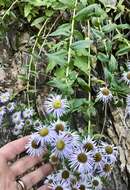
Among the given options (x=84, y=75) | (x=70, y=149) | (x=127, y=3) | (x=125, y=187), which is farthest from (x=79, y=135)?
(x=127, y=3)

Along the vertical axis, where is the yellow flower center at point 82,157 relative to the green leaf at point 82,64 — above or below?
below

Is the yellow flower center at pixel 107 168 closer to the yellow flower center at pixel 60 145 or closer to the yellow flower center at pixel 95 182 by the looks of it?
the yellow flower center at pixel 95 182

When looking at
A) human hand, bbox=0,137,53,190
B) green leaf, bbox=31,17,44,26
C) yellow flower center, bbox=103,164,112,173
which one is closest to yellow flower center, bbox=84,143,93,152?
yellow flower center, bbox=103,164,112,173

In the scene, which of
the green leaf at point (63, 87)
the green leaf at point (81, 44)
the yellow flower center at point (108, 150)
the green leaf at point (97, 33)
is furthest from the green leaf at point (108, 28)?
the yellow flower center at point (108, 150)

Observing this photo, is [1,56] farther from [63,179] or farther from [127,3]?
[63,179]

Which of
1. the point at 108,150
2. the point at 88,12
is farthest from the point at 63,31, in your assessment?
the point at 108,150
